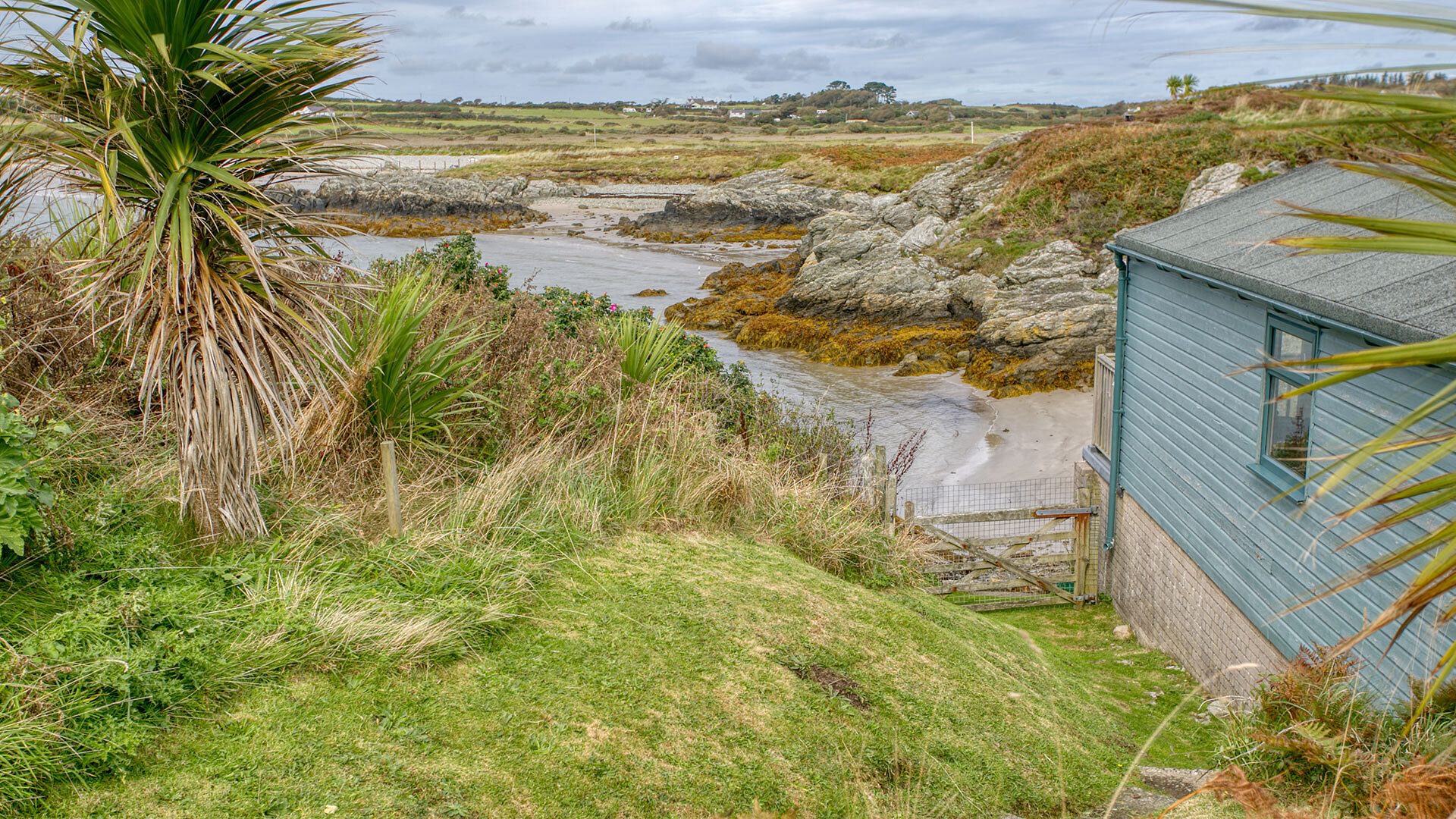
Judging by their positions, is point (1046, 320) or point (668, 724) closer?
point (668, 724)

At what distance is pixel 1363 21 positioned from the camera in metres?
1.83

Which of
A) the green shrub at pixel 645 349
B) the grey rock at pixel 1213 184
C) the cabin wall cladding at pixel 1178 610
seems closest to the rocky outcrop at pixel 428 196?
the grey rock at pixel 1213 184

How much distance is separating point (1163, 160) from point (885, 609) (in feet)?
110

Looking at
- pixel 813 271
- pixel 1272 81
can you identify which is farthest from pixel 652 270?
pixel 1272 81

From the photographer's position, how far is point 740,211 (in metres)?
60.1

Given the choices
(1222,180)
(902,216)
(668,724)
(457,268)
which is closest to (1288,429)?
(668,724)

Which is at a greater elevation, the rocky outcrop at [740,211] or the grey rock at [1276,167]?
the grey rock at [1276,167]

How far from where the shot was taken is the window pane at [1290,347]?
920 cm

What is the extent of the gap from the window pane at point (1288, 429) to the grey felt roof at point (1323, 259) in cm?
94

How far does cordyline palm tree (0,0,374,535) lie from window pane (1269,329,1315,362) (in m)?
7.86

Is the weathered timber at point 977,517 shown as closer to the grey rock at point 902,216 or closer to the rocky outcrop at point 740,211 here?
the grey rock at point 902,216

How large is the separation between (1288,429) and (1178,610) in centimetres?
321

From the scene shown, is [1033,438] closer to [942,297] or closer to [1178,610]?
[1178,610]

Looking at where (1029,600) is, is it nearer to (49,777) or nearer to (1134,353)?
(1134,353)
